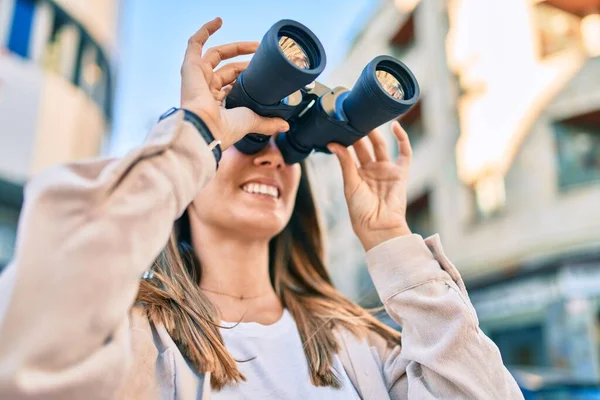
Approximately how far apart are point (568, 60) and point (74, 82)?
8222mm

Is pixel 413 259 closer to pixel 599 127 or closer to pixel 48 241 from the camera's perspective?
pixel 48 241

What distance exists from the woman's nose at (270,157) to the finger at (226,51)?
31 centimetres

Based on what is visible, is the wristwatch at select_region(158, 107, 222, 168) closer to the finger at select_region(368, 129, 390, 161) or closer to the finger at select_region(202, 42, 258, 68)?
the finger at select_region(202, 42, 258, 68)

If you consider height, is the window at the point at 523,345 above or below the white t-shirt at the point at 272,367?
below

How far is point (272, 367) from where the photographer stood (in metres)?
1.41

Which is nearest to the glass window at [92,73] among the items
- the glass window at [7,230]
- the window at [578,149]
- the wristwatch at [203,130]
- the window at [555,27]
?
the glass window at [7,230]

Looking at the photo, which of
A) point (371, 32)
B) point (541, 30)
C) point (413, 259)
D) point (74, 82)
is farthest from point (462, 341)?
point (371, 32)

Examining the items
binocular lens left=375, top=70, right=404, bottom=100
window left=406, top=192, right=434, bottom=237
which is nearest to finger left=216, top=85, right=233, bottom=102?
binocular lens left=375, top=70, right=404, bottom=100

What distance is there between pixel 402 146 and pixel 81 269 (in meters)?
1.13

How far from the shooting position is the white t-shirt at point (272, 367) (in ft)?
4.38

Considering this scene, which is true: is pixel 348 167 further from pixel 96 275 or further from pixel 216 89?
pixel 96 275

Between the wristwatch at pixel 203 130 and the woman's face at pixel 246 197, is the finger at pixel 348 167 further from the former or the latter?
the wristwatch at pixel 203 130

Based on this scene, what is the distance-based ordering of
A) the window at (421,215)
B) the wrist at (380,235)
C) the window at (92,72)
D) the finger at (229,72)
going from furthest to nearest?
the window at (92,72)
the window at (421,215)
the wrist at (380,235)
the finger at (229,72)

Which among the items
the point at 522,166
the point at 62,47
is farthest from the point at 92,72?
the point at 522,166
